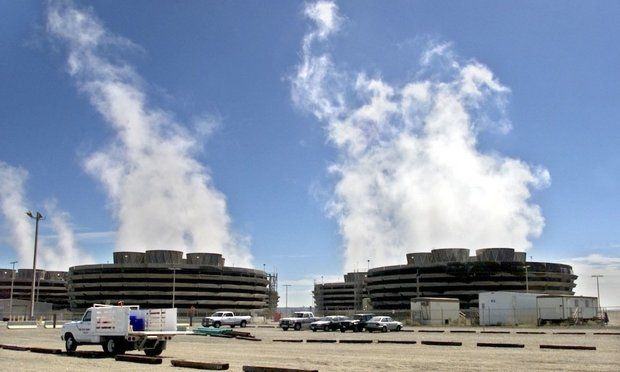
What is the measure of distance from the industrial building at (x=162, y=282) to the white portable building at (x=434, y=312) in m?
67.3

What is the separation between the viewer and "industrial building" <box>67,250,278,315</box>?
142 metres

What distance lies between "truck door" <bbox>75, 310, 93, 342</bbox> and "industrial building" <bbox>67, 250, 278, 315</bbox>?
113 meters

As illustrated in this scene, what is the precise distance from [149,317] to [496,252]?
125 metres

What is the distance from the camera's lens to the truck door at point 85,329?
28.2 meters

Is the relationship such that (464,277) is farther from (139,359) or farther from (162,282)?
(139,359)

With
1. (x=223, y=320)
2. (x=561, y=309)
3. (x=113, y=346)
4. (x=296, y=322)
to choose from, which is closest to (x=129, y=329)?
(x=113, y=346)

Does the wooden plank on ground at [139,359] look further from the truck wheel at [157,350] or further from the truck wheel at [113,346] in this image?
the truck wheel at [157,350]

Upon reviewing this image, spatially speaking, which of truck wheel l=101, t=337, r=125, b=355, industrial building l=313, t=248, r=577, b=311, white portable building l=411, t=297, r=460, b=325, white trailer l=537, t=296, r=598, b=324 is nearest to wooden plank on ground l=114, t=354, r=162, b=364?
truck wheel l=101, t=337, r=125, b=355

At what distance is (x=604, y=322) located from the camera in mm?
72500

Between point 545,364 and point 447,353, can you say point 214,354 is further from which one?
point 545,364

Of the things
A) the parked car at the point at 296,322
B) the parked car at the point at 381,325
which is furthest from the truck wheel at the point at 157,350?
the parked car at the point at 296,322

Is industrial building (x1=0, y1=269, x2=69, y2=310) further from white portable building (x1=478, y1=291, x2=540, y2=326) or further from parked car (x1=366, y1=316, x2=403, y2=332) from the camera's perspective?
parked car (x1=366, y1=316, x2=403, y2=332)

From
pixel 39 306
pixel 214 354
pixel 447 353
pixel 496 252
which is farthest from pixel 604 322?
pixel 39 306

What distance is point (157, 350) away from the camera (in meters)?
27.5
